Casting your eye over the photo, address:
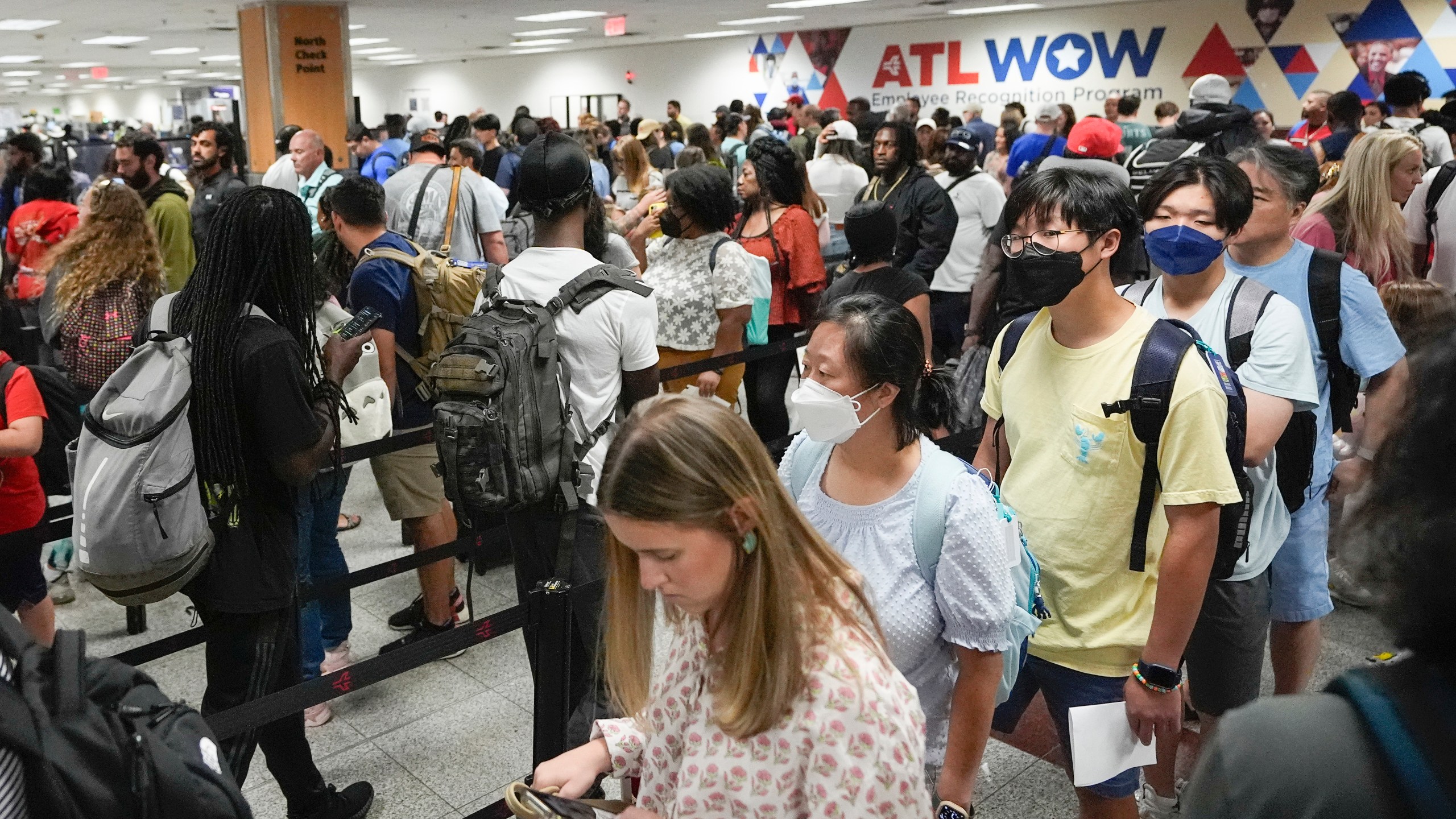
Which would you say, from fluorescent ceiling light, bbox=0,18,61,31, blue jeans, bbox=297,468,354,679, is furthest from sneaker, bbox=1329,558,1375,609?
fluorescent ceiling light, bbox=0,18,61,31

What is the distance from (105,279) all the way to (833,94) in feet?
61.4

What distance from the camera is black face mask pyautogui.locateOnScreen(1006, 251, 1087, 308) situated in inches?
77.5

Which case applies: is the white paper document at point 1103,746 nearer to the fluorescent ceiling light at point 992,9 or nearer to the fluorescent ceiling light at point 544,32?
the fluorescent ceiling light at point 992,9

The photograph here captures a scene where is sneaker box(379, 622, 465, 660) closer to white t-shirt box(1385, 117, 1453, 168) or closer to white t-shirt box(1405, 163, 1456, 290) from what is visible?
white t-shirt box(1405, 163, 1456, 290)

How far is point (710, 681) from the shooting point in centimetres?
136

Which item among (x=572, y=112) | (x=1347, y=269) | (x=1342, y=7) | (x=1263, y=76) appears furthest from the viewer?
(x=572, y=112)

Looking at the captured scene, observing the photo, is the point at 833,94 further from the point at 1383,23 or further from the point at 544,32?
the point at 1383,23

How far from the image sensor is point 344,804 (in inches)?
109

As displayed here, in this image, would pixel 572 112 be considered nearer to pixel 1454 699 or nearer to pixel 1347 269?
pixel 1347 269


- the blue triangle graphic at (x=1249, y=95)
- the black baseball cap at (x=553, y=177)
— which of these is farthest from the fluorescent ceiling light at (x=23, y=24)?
the blue triangle graphic at (x=1249, y=95)

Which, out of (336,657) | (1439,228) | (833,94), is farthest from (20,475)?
(833,94)

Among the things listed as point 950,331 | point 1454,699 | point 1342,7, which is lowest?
point 950,331

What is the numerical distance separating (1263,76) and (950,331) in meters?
12.0

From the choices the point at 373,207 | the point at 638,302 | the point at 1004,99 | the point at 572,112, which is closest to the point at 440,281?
the point at 373,207
